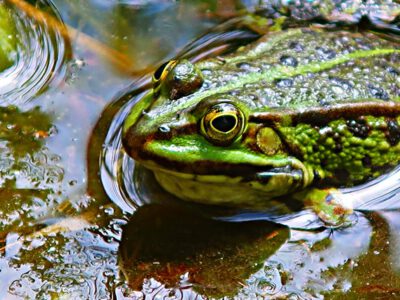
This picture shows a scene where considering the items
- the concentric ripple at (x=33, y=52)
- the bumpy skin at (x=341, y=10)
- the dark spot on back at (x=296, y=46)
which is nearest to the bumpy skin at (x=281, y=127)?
the dark spot on back at (x=296, y=46)

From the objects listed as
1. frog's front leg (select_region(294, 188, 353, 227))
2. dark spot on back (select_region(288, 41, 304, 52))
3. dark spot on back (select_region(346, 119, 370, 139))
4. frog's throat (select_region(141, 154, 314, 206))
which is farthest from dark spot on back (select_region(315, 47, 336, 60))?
frog's front leg (select_region(294, 188, 353, 227))

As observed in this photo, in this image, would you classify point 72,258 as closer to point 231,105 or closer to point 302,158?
point 231,105

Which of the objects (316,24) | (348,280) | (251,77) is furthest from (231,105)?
(316,24)

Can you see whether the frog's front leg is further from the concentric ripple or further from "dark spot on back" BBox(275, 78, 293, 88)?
the concentric ripple

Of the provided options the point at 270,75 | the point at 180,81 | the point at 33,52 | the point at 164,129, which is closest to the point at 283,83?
the point at 270,75

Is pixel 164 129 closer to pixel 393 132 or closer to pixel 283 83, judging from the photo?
pixel 283 83
